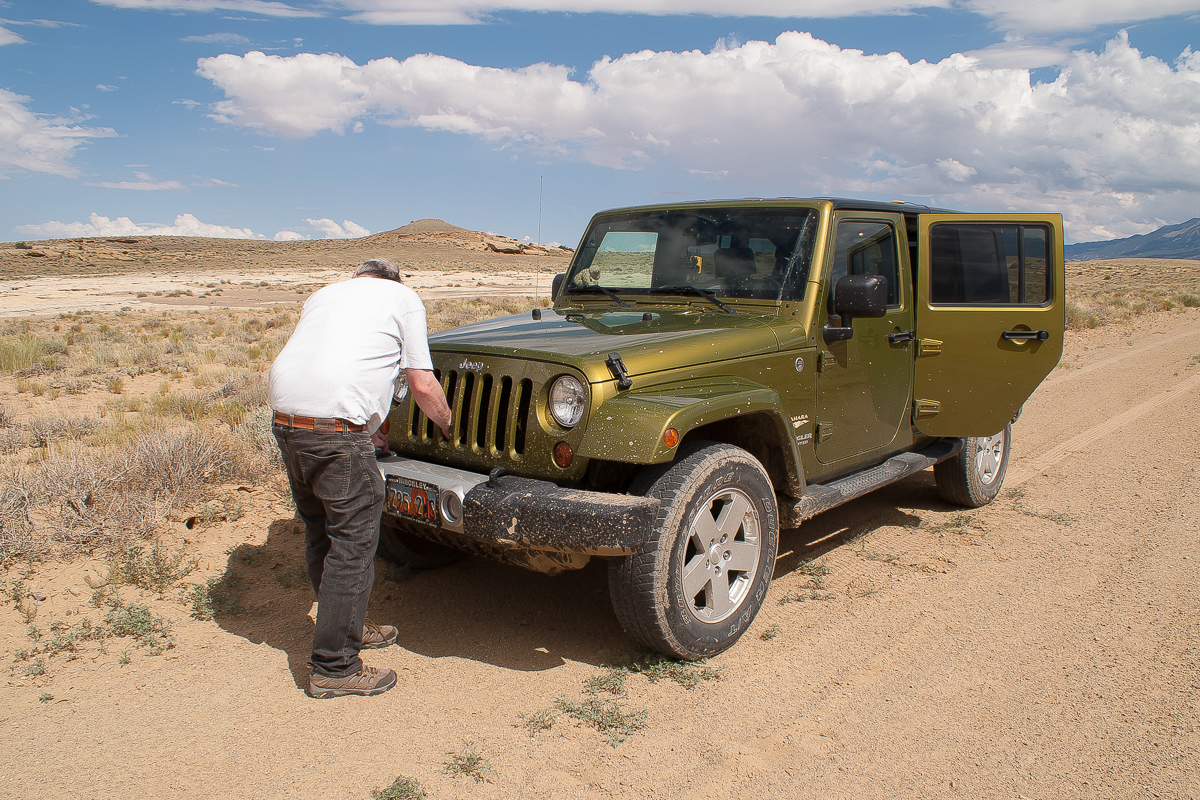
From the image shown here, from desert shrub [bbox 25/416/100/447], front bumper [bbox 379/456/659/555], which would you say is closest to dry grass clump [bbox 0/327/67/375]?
desert shrub [bbox 25/416/100/447]

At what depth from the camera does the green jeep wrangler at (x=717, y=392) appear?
3166mm

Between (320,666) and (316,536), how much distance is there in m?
0.58

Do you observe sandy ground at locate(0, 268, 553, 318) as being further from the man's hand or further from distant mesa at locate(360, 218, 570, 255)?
distant mesa at locate(360, 218, 570, 255)

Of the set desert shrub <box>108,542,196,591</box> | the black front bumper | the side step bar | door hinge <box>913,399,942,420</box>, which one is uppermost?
door hinge <box>913,399,942,420</box>

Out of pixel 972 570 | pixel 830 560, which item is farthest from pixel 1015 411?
pixel 830 560

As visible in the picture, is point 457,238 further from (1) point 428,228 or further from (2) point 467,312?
(2) point 467,312

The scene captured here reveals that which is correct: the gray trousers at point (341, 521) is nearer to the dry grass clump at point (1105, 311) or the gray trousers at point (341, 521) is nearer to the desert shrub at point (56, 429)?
the desert shrub at point (56, 429)

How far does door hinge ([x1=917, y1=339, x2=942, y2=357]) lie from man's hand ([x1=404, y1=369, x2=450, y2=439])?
10.0 ft

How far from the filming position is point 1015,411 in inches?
196

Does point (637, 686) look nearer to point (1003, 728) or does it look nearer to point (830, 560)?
point (1003, 728)

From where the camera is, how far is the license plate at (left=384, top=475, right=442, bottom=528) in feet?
10.8

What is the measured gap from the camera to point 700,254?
4527 millimetres

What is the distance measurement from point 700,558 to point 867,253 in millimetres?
2184

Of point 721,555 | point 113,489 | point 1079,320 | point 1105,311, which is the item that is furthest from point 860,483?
point 1105,311
